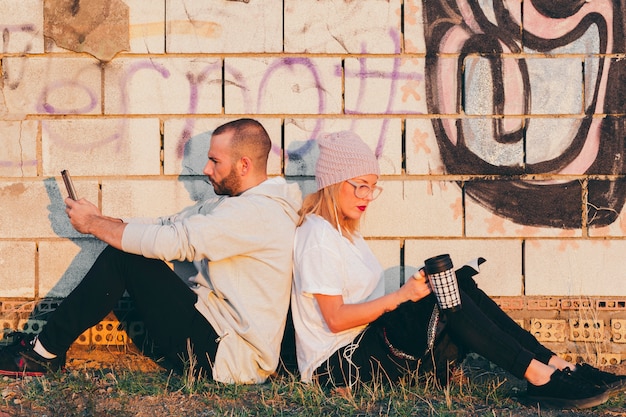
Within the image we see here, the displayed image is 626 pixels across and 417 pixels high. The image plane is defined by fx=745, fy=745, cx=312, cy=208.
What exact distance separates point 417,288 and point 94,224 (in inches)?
59.1

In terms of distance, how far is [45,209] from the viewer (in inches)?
161

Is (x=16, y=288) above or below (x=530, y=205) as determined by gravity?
below

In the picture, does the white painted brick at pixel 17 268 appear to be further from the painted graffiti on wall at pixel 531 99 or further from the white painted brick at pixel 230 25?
the painted graffiti on wall at pixel 531 99

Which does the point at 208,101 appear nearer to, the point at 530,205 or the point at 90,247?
the point at 90,247

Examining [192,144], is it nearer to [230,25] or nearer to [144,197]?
[144,197]

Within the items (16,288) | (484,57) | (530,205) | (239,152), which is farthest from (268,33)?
(16,288)

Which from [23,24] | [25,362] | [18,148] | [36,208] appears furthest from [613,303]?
[23,24]

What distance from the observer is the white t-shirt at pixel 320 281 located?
3316 mm

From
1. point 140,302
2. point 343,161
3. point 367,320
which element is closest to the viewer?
point 367,320

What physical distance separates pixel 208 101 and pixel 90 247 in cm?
103

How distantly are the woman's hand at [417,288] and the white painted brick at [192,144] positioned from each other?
120 centimetres

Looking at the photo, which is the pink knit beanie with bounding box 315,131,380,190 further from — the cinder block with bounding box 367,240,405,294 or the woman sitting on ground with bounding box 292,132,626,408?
the cinder block with bounding box 367,240,405,294

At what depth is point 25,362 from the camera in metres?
3.52

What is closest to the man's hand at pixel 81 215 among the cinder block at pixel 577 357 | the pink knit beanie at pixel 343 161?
the pink knit beanie at pixel 343 161
